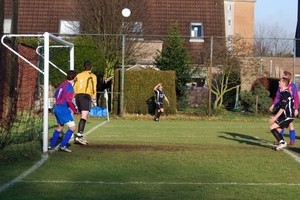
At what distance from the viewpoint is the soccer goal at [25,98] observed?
11.6m

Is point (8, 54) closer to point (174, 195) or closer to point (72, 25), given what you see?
point (174, 195)

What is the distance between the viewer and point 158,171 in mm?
9531

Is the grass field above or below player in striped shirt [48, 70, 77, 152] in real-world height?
below

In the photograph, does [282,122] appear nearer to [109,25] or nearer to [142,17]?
[109,25]

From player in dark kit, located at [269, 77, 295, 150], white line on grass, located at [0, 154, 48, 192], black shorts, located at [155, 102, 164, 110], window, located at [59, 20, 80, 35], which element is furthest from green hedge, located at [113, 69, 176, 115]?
white line on grass, located at [0, 154, 48, 192]

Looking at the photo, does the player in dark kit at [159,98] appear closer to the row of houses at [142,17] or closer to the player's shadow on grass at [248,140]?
the player's shadow on grass at [248,140]

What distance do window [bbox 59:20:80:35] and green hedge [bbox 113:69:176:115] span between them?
795cm

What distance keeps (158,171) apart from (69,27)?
24.3 meters

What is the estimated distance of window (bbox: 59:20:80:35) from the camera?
104 ft

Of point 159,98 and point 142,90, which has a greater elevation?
point 142,90

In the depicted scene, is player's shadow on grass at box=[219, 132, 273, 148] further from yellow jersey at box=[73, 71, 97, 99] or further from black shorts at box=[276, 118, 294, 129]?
yellow jersey at box=[73, 71, 97, 99]

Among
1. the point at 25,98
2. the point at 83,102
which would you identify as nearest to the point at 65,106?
the point at 83,102

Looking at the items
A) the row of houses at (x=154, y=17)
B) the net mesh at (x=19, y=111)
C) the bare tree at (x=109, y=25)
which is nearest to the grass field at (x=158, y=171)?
the net mesh at (x=19, y=111)

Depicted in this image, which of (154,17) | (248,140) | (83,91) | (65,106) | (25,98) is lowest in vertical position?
(248,140)
